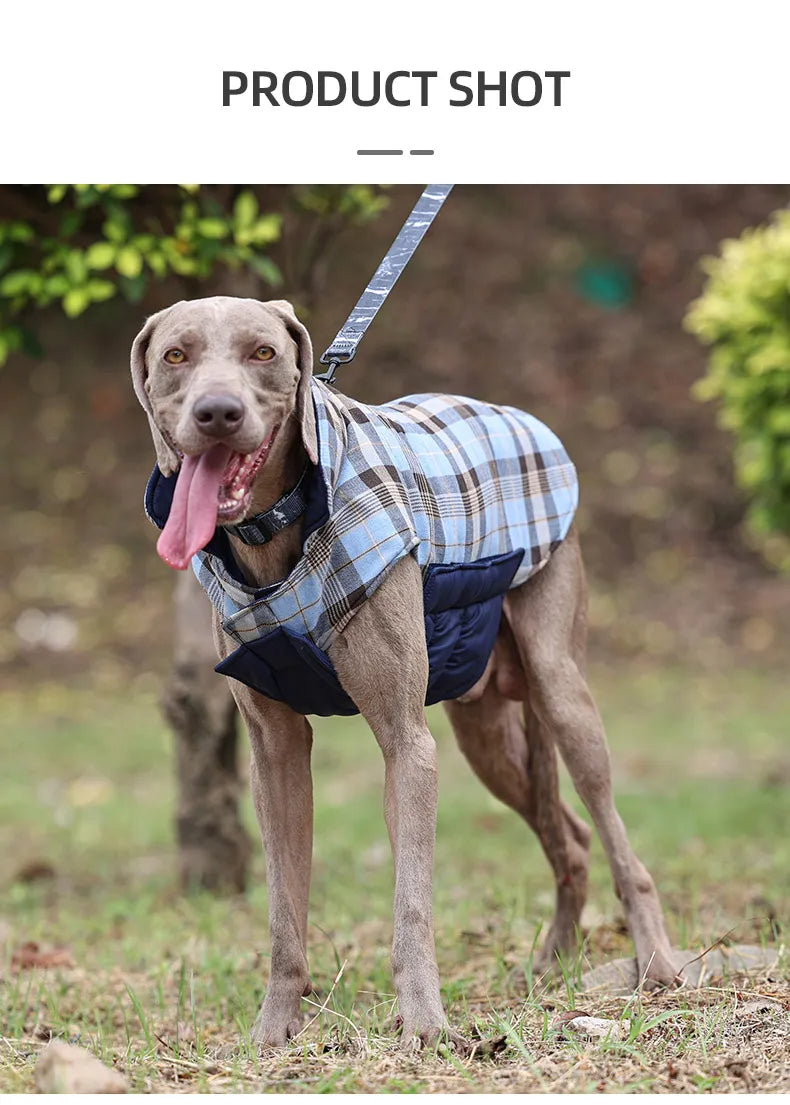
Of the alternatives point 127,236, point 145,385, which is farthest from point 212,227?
point 145,385

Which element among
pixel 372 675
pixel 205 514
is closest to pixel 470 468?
pixel 372 675

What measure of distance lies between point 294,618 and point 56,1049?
45.6 inches

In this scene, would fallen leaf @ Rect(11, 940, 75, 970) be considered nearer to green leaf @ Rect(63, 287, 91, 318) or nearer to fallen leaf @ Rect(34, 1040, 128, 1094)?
fallen leaf @ Rect(34, 1040, 128, 1094)

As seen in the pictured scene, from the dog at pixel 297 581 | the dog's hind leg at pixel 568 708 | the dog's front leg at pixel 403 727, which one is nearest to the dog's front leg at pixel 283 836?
the dog at pixel 297 581

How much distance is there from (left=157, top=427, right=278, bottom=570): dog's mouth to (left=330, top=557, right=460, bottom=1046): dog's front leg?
1.51 ft

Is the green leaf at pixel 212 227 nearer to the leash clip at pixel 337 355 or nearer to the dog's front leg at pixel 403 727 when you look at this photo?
the leash clip at pixel 337 355

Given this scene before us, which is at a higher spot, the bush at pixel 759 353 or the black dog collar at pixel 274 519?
the bush at pixel 759 353

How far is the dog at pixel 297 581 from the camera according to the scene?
344 cm

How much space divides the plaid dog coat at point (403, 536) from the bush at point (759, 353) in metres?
3.06

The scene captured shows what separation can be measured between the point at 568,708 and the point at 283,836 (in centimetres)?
105

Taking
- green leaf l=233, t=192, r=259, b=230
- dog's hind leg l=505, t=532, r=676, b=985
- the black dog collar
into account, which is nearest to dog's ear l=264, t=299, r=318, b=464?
the black dog collar

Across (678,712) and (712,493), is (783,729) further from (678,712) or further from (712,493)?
(712,493)

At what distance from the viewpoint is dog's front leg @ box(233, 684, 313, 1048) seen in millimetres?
3963

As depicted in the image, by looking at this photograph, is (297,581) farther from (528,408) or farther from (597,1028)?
(528,408)
